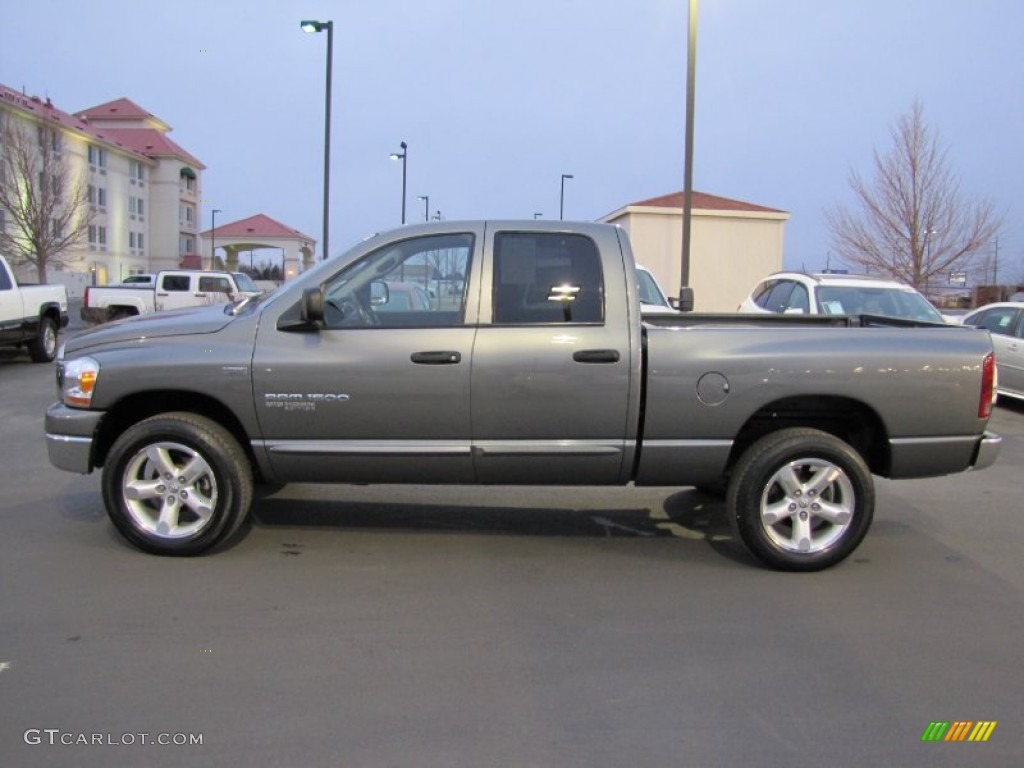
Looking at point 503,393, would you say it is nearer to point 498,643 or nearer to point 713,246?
point 498,643

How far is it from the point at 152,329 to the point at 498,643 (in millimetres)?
2720

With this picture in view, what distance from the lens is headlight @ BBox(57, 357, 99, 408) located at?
15.6 feet

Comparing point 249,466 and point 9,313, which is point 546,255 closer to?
point 249,466

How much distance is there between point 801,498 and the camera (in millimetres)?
4770

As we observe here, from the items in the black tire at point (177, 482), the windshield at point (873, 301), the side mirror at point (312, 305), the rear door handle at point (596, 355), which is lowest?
the black tire at point (177, 482)

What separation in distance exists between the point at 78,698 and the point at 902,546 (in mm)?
4756

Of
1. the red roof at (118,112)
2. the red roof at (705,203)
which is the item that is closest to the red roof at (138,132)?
the red roof at (118,112)

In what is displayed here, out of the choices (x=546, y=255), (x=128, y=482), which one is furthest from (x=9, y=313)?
(x=546, y=255)

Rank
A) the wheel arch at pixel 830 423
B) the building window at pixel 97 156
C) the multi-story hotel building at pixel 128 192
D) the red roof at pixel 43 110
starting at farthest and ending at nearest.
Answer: the building window at pixel 97 156 → the multi-story hotel building at pixel 128 192 → the red roof at pixel 43 110 → the wheel arch at pixel 830 423

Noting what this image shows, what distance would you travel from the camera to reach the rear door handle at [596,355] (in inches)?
183

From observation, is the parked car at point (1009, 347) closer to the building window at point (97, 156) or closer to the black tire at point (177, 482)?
the black tire at point (177, 482)

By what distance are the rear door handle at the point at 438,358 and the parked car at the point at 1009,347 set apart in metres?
9.23

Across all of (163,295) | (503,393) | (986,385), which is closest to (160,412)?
(503,393)

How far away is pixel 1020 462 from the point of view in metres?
8.23
